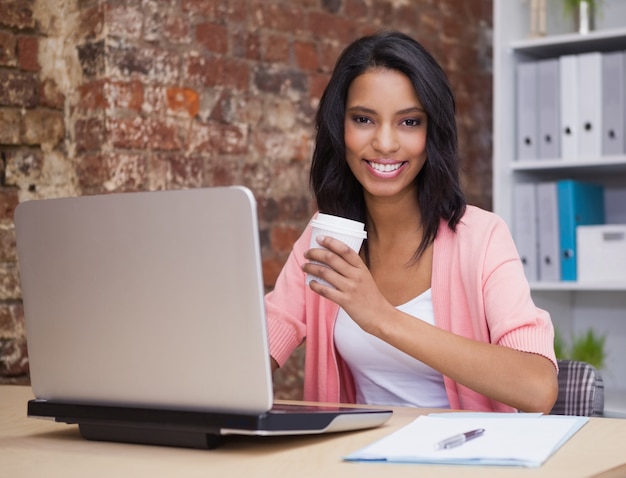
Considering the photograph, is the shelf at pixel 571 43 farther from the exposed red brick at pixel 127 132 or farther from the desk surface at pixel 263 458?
the desk surface at pixel 263 458

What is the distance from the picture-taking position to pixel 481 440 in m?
1.13

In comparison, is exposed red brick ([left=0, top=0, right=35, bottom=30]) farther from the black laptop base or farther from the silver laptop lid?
the black laptop base

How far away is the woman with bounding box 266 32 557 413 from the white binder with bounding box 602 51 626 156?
1126mm

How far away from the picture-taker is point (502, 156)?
299 centimetres

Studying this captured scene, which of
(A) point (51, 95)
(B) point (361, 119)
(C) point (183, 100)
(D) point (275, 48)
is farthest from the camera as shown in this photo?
(D) point (275, 48)

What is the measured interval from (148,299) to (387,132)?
0.78 m

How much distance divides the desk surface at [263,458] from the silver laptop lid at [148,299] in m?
0.06

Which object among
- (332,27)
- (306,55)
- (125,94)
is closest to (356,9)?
(332,27)

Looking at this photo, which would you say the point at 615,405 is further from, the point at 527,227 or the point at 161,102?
the point at 161,102

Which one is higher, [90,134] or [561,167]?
[90,134]

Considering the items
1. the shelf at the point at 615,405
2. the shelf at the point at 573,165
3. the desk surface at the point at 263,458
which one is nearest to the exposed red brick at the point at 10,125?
the desk surface at the point at 263,458

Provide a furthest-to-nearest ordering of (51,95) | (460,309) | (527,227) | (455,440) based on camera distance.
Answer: (527,227), (51,95), (460,309), (455,440)

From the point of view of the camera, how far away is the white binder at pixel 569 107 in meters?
2.88

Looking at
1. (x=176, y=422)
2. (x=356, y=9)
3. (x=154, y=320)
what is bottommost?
(x=176, y=422)
